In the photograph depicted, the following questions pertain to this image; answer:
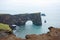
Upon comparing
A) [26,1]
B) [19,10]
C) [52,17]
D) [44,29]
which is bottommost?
[44,29]

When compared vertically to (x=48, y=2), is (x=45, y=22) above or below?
below

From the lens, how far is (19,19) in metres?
2.89

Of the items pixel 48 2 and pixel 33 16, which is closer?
pixel 33 16

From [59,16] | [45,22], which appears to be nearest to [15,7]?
[45,22]

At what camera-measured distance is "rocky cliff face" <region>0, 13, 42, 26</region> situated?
2.86 meters

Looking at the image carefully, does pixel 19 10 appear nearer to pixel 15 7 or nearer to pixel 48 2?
pixel 15 7

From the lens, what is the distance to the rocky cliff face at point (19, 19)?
286cm

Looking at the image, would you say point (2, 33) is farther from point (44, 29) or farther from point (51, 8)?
point (51, 8)

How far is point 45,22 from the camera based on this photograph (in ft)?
10.0

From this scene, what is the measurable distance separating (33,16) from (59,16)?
0.62 m

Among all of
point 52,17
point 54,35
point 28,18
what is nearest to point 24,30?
point 28,18

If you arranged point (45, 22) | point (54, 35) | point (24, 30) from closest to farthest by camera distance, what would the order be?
1. point (54, 35)
2. point (24, 30)
3. point (45, 22)

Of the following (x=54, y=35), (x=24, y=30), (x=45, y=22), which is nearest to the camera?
(x=54, y=35)

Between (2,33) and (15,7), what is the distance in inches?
46.0
